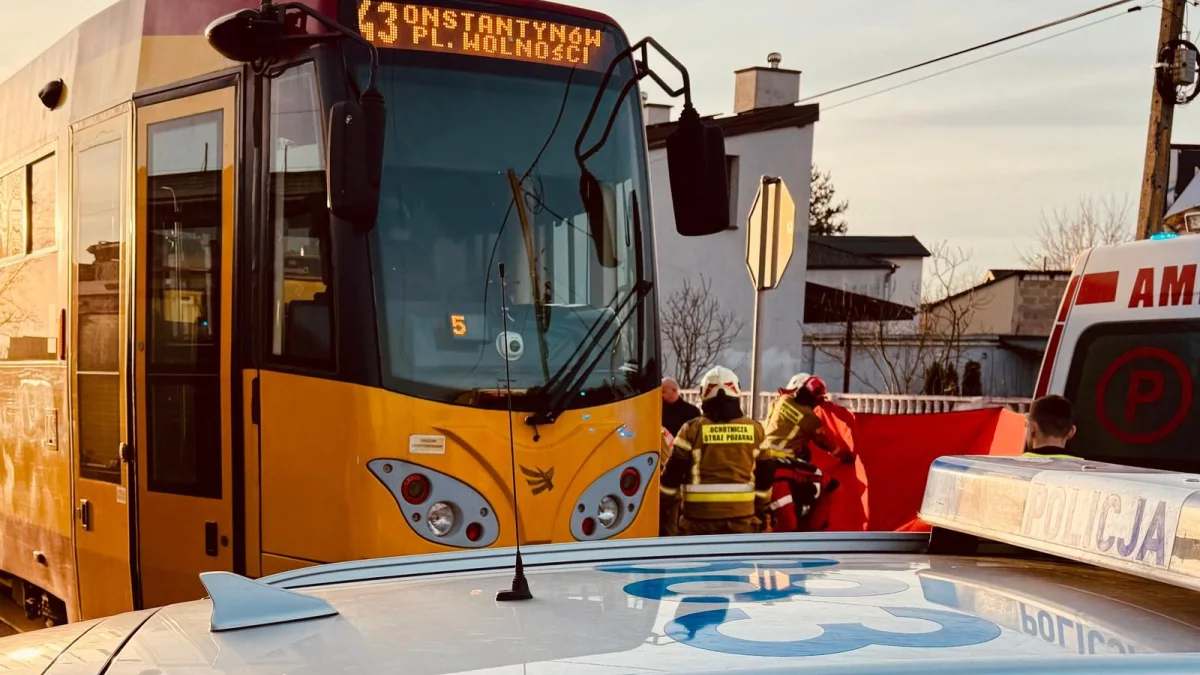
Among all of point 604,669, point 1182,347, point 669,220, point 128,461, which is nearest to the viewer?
point 604,669

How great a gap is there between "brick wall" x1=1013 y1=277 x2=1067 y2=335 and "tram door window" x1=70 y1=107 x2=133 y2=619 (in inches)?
1444

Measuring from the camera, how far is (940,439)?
10727mm

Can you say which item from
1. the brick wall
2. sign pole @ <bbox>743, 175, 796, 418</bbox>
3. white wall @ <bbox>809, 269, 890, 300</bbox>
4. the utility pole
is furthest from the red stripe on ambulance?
white wall @ <bbox>809, 269, 890, 300</bbox>

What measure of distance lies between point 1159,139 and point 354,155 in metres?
14.5

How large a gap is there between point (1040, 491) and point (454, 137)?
425 cm

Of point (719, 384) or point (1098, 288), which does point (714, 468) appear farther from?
point (1098, 288)

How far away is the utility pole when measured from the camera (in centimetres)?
1733

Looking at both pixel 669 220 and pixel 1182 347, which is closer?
pixel 1182 347

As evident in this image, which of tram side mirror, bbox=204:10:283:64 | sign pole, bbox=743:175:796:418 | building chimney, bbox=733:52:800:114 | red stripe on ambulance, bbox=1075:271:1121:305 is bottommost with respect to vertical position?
red stripe on ambulance, bbox=1075:271:1121:305

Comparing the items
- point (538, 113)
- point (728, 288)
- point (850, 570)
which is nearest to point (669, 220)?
point (728, 288)

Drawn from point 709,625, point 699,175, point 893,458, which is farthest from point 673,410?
point 709,625

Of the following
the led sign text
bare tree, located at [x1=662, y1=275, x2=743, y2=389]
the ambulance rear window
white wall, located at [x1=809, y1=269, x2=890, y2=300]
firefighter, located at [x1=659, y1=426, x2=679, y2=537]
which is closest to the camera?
the ambulance rear window

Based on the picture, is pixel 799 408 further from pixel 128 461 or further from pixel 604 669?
pixel 604 669

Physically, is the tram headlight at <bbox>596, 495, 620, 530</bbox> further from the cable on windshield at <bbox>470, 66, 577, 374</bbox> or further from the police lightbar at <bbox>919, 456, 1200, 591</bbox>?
the police lightbar at <bbox>919, 456, 1200, 591</bbox>
